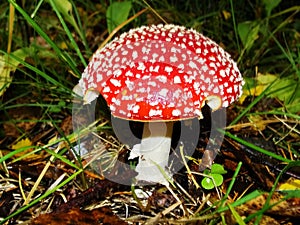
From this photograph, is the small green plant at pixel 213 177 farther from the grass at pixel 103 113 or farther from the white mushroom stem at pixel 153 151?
the white mushroom stem at pixel 153 151

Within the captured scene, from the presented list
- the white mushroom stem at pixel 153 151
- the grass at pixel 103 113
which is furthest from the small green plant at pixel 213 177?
the white mushroom stem at pixel 153 151

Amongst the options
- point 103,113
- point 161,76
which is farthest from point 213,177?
point 103,113

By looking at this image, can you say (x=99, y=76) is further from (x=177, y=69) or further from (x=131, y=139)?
(x=131, y=139)

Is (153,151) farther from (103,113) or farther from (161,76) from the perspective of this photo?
(161,76)

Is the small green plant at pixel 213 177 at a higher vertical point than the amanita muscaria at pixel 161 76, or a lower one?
lower

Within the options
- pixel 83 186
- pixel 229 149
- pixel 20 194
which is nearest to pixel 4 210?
pixel 20 194

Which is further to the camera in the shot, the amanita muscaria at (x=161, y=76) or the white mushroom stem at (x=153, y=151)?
the white mushroom stem at (x=153, y=151)

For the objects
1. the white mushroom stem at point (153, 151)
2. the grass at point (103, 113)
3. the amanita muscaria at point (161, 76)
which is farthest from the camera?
the white mushroom stem at point (153, 151)
